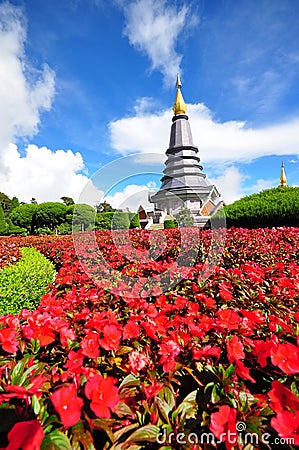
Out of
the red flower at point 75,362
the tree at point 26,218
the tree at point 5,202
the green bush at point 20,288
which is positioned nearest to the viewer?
the red flower at point 75,362

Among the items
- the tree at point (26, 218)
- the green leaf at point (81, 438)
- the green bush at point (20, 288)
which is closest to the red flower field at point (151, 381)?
the green leaf at point (81, 438)

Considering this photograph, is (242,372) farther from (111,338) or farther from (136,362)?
(111,338)

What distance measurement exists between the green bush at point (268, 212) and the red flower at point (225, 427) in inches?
290

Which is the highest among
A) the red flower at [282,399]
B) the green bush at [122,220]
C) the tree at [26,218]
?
the tree at [26,218]

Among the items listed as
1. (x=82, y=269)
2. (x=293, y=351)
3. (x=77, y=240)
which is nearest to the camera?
(x=293, y=351)

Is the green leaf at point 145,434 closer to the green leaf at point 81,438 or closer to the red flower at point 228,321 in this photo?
the green leaf at point 81,438

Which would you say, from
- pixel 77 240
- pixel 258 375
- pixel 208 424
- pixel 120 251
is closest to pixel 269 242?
pixel 120 251

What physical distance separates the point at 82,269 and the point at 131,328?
7.88 feet

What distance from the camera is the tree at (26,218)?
22719 millimetres

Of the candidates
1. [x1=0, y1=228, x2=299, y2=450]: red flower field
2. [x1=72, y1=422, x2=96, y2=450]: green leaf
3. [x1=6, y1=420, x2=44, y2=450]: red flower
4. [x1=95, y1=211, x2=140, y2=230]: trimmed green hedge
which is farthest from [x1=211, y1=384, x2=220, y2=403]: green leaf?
[x1=95, y1=211, x2=140, y2=230]: trimmed green hedge

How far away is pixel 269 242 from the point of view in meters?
4.70

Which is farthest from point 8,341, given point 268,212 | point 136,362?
point 268,212

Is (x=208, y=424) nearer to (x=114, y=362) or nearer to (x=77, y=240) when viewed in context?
(x=114, y=362)

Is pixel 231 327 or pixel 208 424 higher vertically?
pixel 231 327
